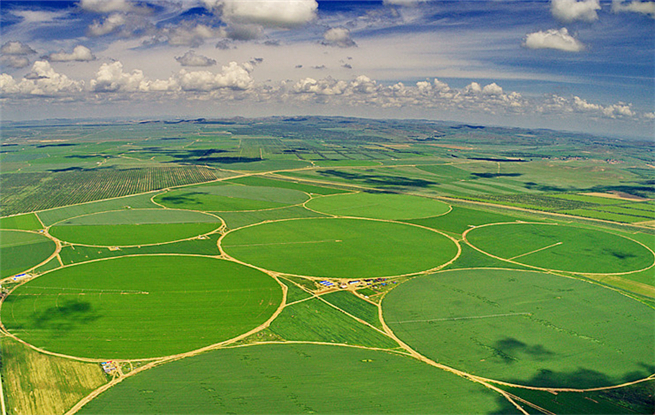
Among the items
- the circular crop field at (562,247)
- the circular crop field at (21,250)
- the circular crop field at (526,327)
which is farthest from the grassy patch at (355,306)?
the circular crop field at (21,250)

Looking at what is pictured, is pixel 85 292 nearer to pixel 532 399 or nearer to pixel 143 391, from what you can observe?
pixel 143 391

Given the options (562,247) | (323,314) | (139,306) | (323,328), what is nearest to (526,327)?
(323,328)

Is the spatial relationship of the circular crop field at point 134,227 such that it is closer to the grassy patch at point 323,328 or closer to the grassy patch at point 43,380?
the grassy patch at point 43,380

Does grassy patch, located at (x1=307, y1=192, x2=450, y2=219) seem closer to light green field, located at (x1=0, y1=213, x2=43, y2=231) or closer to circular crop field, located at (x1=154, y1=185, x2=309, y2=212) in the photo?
circular crop field, located at (x1=154, y1=185, x2=309, y2=212)

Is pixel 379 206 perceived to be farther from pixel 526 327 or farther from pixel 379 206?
pixel 526 327

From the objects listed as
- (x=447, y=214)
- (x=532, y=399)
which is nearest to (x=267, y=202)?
(x=447, y=214)

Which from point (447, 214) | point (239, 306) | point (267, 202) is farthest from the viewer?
point (267, 202)
